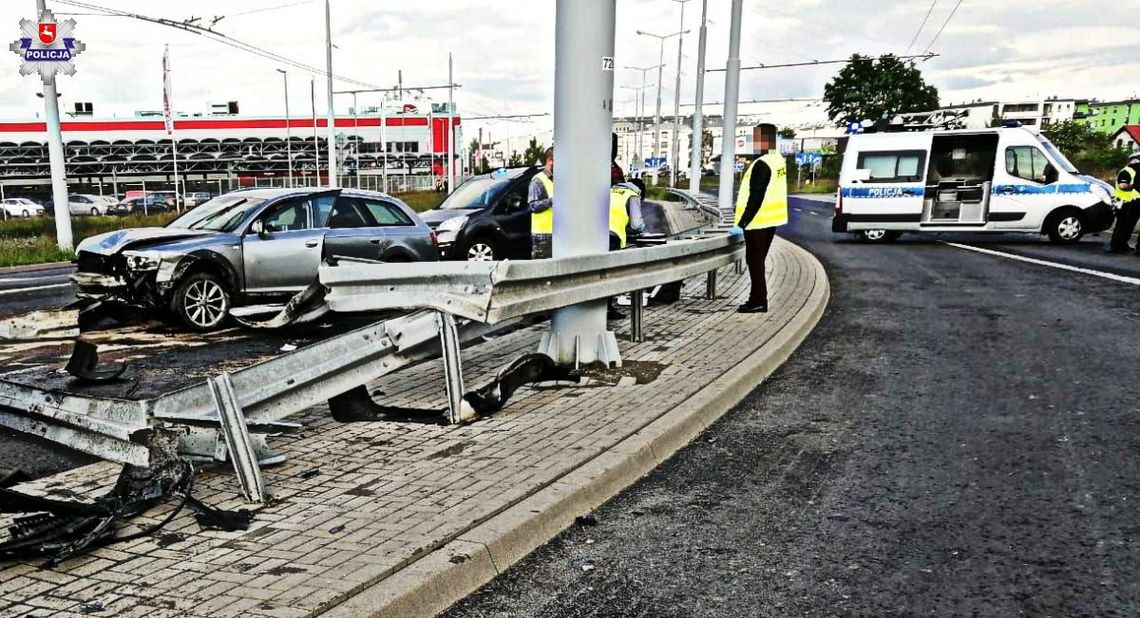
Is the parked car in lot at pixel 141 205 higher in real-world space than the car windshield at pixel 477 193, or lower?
lower

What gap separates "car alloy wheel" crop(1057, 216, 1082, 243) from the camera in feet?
64.4

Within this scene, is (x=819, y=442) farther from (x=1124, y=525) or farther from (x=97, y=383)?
(x=97, y=383)

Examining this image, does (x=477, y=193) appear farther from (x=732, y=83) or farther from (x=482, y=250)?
(x=732, y=83)

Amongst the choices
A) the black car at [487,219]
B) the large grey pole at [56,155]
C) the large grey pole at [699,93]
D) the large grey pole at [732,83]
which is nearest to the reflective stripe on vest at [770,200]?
the black car at [487,219]

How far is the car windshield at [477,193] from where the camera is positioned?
1469cm

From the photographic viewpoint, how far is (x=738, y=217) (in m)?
9.86

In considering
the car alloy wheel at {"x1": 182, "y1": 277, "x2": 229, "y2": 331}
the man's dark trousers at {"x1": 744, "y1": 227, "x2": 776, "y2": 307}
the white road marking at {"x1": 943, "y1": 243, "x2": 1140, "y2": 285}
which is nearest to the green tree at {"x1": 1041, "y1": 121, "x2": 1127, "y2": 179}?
the white road marking at {"x1": 943, "y1": 243, "x2": 1140, "y2": 285}

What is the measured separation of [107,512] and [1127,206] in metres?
18.4

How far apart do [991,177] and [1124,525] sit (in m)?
17.6

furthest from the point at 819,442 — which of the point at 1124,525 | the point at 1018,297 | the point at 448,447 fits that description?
the point at 1018,297

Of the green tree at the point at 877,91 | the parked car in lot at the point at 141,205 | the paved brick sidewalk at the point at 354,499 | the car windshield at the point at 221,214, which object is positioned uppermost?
the green tree at the point at 877,91

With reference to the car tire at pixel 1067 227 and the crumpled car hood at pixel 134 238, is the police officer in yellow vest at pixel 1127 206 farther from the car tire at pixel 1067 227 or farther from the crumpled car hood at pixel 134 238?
the crumpled car hood at pixel 134 238

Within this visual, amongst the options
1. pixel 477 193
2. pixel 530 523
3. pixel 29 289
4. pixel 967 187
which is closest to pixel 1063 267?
pixel 967 187

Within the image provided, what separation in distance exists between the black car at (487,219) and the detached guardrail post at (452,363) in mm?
8039
